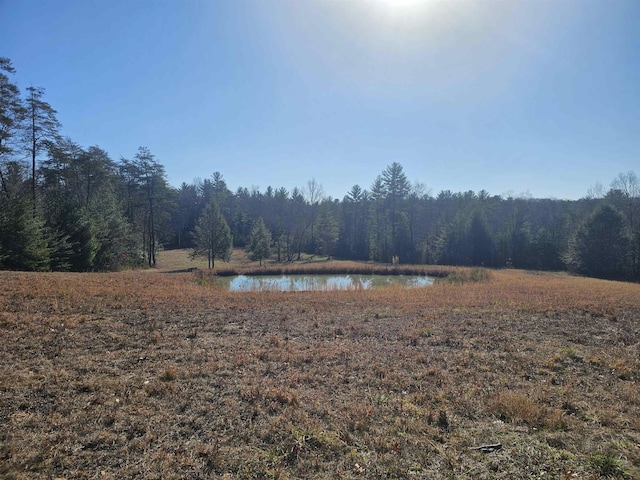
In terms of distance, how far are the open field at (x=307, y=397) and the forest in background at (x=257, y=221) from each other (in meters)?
15.2

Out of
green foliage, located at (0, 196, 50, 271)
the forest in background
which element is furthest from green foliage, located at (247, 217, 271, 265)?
green foliage, located at (0, 196, 50, 271)

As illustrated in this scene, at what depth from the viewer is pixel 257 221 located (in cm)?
4312

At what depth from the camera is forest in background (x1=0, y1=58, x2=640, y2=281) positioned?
64.9 ft

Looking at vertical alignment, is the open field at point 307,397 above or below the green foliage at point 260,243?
below

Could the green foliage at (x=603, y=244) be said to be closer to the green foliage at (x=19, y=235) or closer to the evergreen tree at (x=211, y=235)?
the evergreen tree at (x=211, y=235)

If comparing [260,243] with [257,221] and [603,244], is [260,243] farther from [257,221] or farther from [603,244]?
[603,244]

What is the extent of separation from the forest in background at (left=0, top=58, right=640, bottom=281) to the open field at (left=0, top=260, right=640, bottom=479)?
15246 mm

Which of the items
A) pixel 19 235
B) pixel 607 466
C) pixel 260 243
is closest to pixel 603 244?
pixel 260 243

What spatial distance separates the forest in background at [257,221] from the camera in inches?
779

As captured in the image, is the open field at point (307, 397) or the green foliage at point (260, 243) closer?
the open field at point (307, 397)

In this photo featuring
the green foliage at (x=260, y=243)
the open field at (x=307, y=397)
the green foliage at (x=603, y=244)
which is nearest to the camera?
the open field at (x=307, y=397)

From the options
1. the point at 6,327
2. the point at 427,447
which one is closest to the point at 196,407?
the point at 427,447

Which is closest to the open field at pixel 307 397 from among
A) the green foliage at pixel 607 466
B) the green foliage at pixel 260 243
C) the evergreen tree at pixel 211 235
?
the green foliage at pixel 607 466

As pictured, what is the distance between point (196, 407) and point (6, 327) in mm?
5089
